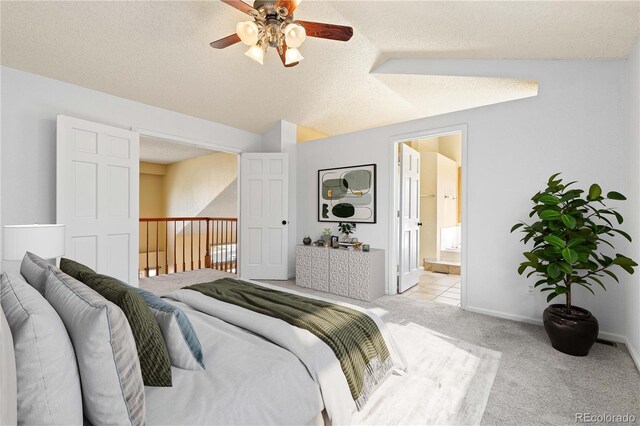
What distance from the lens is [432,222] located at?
5.86m

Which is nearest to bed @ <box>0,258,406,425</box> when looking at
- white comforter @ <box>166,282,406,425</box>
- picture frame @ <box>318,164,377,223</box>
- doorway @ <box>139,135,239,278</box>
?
white comforter @ <box>166,282,406,425</box>

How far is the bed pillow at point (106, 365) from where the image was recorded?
0.83 m

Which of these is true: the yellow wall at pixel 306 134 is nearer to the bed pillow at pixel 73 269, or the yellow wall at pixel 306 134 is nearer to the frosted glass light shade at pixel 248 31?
the frosted glass light shade at pixel 248 31

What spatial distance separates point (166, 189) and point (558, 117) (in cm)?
896

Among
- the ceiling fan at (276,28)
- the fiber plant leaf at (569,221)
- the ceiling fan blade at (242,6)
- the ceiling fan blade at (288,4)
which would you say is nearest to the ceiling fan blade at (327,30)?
the ceiling fan at (276,28)

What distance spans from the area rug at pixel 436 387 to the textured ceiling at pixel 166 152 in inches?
215

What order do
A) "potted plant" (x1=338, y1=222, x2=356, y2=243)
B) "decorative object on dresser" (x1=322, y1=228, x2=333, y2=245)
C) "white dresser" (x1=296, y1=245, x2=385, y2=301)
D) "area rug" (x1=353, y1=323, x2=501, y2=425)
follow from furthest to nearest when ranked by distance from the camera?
1. "decorative object on dresser" (x1=322, y1=228, x2=333, y2=245)
2. "potted plant" (x1=338, y1=222, x2=356, y2=243)
3. "white dresser" (x1=296, y1=245, x2=385, y2=301)
4. "area rug" (x1=353, y1=323, x2=501, y2=425)

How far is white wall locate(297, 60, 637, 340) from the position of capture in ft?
8.68

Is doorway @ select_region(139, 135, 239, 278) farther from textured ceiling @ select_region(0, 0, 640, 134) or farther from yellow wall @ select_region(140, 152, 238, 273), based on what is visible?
textured ceiling @ select_region(0, 0, 640, 134)

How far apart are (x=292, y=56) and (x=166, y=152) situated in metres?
5.68

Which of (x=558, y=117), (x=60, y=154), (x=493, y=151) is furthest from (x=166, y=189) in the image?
(x=558, y=117)

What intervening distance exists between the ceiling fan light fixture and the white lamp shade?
2.28 meters

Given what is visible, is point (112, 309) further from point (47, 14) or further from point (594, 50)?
point (594, 50)

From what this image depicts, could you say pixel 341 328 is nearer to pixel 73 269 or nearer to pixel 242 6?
pixel 73 269
